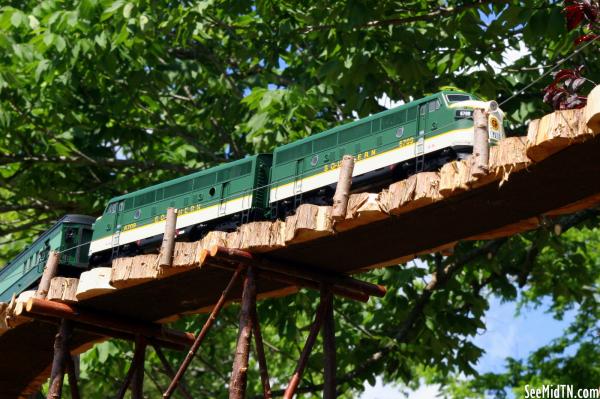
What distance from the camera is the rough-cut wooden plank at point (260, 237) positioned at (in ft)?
36.4

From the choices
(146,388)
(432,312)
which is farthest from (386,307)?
(146,388)

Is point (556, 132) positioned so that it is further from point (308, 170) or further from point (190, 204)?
point (190, 204)

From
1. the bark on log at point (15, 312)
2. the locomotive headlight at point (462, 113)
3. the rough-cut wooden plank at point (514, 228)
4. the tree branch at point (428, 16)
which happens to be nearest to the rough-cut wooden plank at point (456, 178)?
the rough-cut wooden plank at point (514, 228)

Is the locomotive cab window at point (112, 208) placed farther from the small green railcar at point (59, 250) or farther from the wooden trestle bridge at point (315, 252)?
the wooden trestle bridge at point (315, 252)

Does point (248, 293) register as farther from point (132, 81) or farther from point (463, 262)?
point (132, 81)

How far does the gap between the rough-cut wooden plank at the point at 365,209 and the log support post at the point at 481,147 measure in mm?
1020

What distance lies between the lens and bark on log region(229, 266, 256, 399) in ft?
36.9

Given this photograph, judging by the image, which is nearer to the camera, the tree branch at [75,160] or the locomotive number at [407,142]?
the locomotive number at [407,142]

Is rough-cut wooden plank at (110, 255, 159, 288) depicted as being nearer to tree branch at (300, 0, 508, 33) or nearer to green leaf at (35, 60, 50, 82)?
tree branch at (300, 0, 508, 33)

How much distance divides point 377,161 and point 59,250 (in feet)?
20.6

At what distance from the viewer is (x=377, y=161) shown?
1457 cm

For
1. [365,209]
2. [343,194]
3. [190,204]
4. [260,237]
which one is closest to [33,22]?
[190,204]

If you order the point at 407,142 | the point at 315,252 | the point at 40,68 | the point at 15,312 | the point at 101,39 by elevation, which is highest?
the point at 101,39

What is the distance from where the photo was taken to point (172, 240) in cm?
1191
